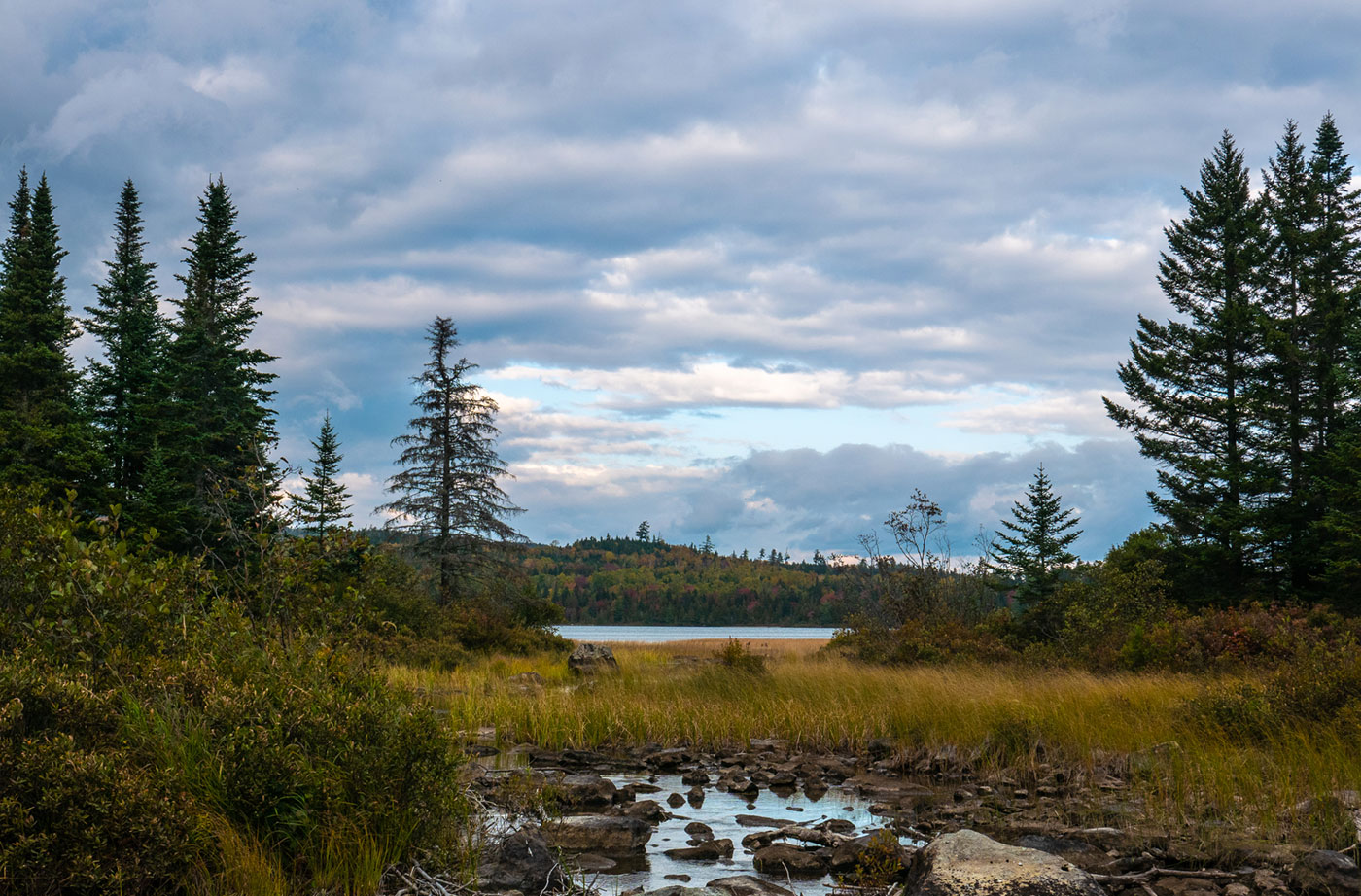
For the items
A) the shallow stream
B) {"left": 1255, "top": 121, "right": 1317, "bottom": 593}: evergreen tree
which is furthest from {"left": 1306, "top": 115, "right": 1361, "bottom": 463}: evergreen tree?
the shallow stream

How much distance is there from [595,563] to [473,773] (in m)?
128

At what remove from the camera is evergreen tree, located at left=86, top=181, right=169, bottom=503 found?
3653 cm

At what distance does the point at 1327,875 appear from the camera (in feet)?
21.2

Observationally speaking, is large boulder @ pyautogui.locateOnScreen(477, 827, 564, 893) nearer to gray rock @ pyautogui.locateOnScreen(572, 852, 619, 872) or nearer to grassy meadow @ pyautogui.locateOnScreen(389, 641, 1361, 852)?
gray rock @ pyautogui.locateOnScreen(572, 852, 619, 872)

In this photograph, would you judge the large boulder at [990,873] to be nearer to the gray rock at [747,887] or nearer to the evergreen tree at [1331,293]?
the gray rock at [747,887]

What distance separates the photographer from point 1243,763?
353 inches

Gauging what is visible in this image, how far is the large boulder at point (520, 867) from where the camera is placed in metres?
6.43

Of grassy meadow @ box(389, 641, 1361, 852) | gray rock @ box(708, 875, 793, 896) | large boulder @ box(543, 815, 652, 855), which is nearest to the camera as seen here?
gray rock @ box(708, 875, 793, 896)

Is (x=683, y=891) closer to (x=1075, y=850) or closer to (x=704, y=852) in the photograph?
(x=704, y=852)

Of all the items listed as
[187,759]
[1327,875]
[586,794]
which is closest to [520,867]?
[187,759]

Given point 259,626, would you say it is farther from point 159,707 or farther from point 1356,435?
point 1356,435

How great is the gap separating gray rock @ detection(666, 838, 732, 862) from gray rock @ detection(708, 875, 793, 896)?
1.06 metres

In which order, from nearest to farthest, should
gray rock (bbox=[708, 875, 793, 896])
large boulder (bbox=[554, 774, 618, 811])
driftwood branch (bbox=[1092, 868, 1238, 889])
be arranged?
1. gray rock (bbox=[708, 875, 793, 896])
2. driftwood branch (bbox=[1092, 868, 1238, 889])
3. large boulder (bbox=[554, 774, 618, 811])

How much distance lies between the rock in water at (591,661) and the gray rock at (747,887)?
52.5ft
